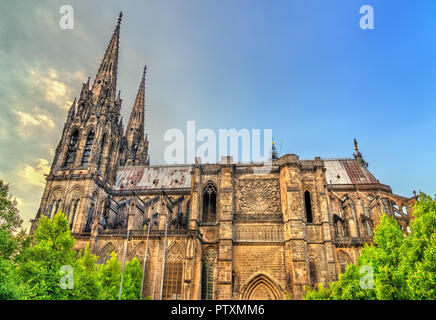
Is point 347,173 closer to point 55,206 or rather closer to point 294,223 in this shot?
point 294,223

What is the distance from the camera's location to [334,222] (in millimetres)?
29766

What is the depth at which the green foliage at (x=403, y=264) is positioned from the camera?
11.7m

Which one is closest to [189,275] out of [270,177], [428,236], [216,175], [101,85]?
[216,175]

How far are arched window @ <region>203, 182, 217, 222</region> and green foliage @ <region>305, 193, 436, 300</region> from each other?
1377 centimetres

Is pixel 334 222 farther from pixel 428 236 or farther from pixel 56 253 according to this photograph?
pixel 56 253

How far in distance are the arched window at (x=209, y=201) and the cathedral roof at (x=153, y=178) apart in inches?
402

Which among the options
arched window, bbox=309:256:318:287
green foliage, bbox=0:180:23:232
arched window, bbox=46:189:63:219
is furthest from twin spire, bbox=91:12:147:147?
arched window, bbox=309:256:318:287

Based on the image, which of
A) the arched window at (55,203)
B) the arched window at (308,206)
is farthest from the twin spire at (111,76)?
the arched window at (308,206)

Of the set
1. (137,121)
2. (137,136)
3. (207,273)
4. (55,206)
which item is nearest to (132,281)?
(207,273)

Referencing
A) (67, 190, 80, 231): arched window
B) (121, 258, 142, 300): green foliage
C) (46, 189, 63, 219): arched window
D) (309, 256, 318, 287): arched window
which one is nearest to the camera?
(121, 258, 142, 300): green foliage

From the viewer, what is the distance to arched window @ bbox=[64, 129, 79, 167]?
120ft

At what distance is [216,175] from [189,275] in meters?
10.3

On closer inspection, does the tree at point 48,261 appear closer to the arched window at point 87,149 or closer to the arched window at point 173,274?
the arched window at point 173,274

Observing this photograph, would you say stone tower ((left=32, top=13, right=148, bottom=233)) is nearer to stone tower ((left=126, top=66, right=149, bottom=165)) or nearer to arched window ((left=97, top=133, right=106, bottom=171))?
arched window ((left=97, top=133, right=106, bottom=171))
